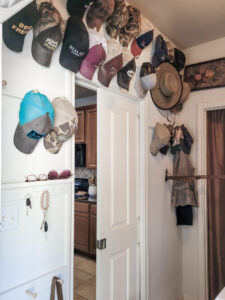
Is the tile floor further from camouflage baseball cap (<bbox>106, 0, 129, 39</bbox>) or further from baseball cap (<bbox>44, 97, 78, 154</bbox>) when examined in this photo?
camouflage baseball cap (<bbox>106, 0, 129, 39</bbox>)

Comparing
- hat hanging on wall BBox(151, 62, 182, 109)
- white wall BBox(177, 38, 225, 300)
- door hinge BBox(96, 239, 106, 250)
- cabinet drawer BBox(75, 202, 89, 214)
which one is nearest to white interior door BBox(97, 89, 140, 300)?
door hinge BBox(96, 239, 106, 250)

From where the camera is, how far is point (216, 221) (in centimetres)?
260

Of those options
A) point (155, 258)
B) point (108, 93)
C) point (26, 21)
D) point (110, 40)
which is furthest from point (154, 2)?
point (155, 258)

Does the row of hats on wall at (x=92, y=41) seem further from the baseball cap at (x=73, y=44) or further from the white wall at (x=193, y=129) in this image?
the white wall at (x=193, y=129)

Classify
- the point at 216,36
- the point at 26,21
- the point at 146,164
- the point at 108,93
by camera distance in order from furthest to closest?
the point at 216,36 → the point at 146,164 → the point at 108,93 → the point at 26,21

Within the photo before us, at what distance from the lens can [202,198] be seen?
252 cm

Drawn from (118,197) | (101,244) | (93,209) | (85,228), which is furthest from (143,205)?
(85,228)

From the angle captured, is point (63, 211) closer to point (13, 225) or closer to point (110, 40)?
point (13, 225)

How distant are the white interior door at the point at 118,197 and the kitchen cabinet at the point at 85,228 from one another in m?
1.62

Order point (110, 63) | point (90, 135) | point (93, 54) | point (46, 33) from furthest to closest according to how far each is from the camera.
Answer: point (90, 135)
point (110, 63)
point (93, 54)
point (46, 33)

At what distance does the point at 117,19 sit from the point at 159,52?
2.17ft

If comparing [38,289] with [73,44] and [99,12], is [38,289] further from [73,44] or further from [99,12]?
[99,12]

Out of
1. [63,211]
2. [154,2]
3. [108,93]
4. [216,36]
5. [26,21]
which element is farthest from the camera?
[216,36]

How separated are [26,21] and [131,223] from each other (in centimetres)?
154
